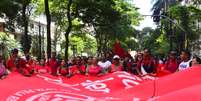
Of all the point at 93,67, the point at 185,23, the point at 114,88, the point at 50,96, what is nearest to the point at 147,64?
the point at 93,67

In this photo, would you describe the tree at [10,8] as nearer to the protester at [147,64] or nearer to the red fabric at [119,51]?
the red fabric at [119,51]

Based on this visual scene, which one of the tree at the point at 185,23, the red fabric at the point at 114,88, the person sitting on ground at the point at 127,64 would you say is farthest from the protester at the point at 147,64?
the tree at the point at 185,23

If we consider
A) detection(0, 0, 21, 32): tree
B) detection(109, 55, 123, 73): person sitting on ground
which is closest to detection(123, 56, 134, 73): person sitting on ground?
detection(109, 55, 123, 73): person sitting on ground

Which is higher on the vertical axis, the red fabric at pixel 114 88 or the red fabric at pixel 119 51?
the red fabric at pixel 114 88

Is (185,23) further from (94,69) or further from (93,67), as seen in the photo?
(94,69)

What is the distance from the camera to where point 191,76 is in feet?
22.3

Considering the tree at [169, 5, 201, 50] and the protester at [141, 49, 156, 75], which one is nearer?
the protester at [141, 49, 156, 75]

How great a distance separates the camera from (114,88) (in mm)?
10695

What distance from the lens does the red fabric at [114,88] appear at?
6.00 m

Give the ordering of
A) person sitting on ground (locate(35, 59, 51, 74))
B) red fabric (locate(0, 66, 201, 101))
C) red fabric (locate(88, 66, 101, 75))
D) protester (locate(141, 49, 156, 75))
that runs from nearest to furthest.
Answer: red fabric (locate(0, 66, 201, 101))
protester (locate(141, 49, 156, 75))
red fabric (locate(88, 66, 101, 75))
person sitting on ground (locate(35, 59, 51, 74))

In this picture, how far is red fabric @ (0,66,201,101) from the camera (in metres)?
6.00

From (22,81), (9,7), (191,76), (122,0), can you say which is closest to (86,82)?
(22,81)

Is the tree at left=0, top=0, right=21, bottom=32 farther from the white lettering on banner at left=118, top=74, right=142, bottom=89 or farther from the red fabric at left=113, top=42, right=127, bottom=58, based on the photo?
the white lettering on banner at left=118, top=74, right=142, bottom=89

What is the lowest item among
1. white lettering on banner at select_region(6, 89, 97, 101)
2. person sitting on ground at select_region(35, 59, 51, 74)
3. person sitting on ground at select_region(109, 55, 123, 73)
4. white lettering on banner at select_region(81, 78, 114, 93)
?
person sitting on ground at select_region(35, 59, 51, 74)
